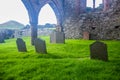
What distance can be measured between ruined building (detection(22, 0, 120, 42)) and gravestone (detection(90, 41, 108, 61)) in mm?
10507

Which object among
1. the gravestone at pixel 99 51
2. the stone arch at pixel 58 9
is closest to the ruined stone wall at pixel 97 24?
the stone arch at pixel 58 9

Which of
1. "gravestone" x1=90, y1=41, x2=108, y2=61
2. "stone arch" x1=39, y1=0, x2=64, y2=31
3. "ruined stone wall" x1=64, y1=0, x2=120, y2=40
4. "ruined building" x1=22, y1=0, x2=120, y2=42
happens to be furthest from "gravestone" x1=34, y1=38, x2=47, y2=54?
"stone arch" x1=39, y1=0, x2=64, y2=31

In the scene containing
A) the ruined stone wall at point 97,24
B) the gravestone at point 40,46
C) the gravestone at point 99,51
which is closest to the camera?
the gravestone at point 99,51

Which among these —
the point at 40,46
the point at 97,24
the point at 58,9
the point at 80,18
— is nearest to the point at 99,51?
the point at 40,46

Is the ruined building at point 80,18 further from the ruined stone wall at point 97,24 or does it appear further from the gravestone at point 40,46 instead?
the gravestone at point 40,46

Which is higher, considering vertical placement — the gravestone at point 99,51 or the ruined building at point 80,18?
the ruined building at point 80,18

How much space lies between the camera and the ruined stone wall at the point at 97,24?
20.2 m

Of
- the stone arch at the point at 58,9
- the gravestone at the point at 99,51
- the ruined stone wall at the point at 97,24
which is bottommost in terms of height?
the gravestone at the point at 99,51

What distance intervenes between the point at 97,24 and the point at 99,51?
12180 mm

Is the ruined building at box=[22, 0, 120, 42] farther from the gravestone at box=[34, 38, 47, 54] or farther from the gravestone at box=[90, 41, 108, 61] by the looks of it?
the gravestone at box=[90, 41, 108, 61]

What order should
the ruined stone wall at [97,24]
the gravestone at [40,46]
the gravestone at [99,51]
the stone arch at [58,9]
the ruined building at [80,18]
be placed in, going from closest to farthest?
1. the gravestone at [99,51]
2. the gravestone at [40,46]
3. the ruined stone wall at [97,24]
4. the ruined building at [80,18]
5. the stone arch at [58,9]

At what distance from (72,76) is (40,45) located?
16.4 ft

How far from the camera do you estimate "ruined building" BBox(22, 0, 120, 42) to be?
2039cm

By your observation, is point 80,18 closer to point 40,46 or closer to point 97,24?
point 97,24
